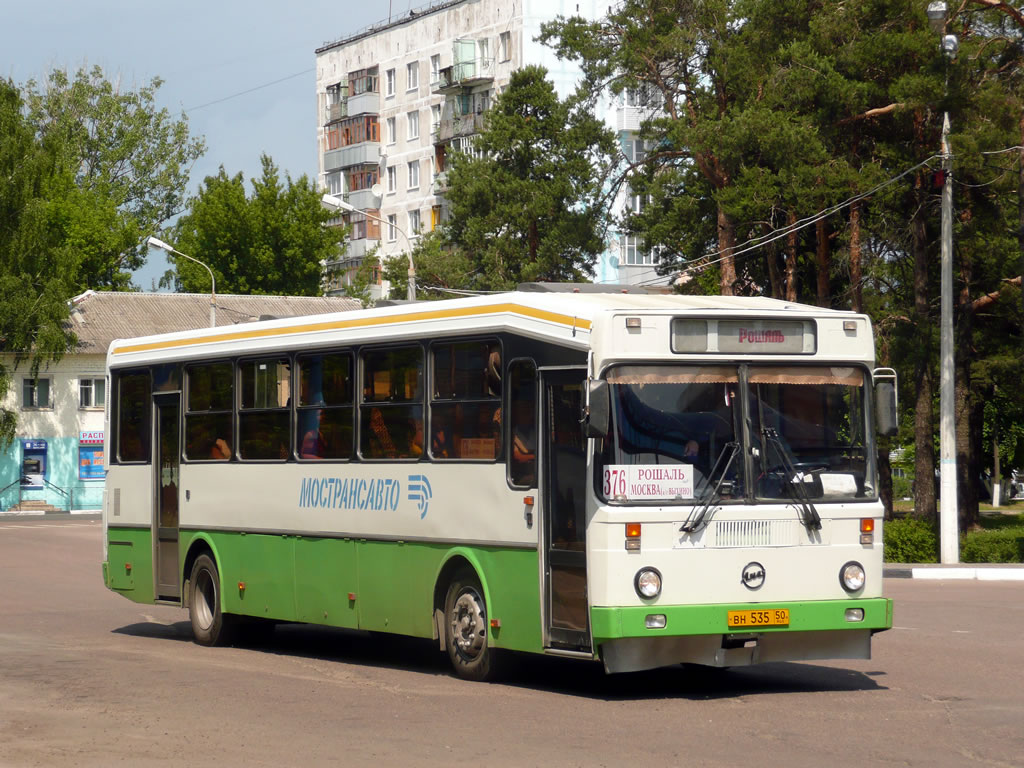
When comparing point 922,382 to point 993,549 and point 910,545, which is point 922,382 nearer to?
point 993,549

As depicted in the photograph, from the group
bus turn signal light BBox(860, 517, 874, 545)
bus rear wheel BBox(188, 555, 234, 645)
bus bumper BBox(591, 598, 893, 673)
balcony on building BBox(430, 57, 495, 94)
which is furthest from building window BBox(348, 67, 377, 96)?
bus bumper BBox(591, 598, 893, 673)

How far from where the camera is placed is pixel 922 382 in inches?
1609

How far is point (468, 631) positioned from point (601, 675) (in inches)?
48.4

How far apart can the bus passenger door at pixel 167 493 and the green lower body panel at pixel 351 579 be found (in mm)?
178

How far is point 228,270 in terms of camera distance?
83.9 meters

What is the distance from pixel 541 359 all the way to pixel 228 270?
2870 inches

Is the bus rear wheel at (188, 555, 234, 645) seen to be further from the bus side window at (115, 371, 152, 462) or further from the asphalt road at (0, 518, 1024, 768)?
the bus side window at (115, 371, 152, 462)

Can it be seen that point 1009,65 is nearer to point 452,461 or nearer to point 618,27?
point 618,27

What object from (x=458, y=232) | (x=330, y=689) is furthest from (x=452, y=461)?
(x=458, y=232)

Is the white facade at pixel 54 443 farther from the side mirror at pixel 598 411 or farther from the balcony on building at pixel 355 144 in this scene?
the side mirror at pixel 598 411

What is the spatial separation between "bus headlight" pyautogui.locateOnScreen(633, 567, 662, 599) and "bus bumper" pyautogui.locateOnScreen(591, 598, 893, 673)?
92 millimetres

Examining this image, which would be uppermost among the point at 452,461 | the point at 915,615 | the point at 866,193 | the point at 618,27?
the point at 618,27

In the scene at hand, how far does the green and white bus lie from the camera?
39.0 feet

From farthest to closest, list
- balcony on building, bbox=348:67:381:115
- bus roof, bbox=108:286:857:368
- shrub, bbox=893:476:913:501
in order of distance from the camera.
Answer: balcony on building, bbox=348:67:381:115 → shrub, bbox=893:476:913:501 → bus roof, bbox=108:286:857:368
